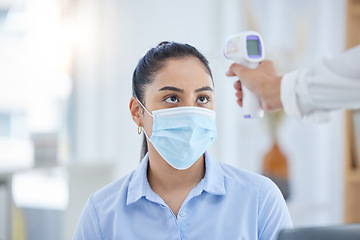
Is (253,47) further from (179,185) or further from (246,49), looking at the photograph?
(179,185)

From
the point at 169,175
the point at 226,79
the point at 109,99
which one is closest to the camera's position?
the point at 169,175

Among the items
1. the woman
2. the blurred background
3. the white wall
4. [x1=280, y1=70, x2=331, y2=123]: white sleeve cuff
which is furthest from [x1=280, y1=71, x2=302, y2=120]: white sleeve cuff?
the white wall

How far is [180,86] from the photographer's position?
1088mm

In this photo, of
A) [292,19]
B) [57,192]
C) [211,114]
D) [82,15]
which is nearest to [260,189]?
[211,114]

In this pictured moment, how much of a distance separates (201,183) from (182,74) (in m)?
0.26

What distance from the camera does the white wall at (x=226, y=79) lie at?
7.98 feet

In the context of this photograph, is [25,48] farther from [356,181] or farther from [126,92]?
[356,181]

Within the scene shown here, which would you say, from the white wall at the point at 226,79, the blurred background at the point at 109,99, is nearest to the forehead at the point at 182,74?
the blurred background at the point at 109,99

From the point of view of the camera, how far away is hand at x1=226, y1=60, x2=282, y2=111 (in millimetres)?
1261

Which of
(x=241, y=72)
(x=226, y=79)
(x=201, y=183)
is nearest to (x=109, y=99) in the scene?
(x=226, y=79)

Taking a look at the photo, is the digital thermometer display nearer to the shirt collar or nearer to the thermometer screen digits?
the thermometer screen digits

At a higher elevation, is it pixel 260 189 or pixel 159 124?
pixel 159 124

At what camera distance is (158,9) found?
233 centimetres

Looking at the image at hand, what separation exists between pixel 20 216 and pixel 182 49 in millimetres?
1123
